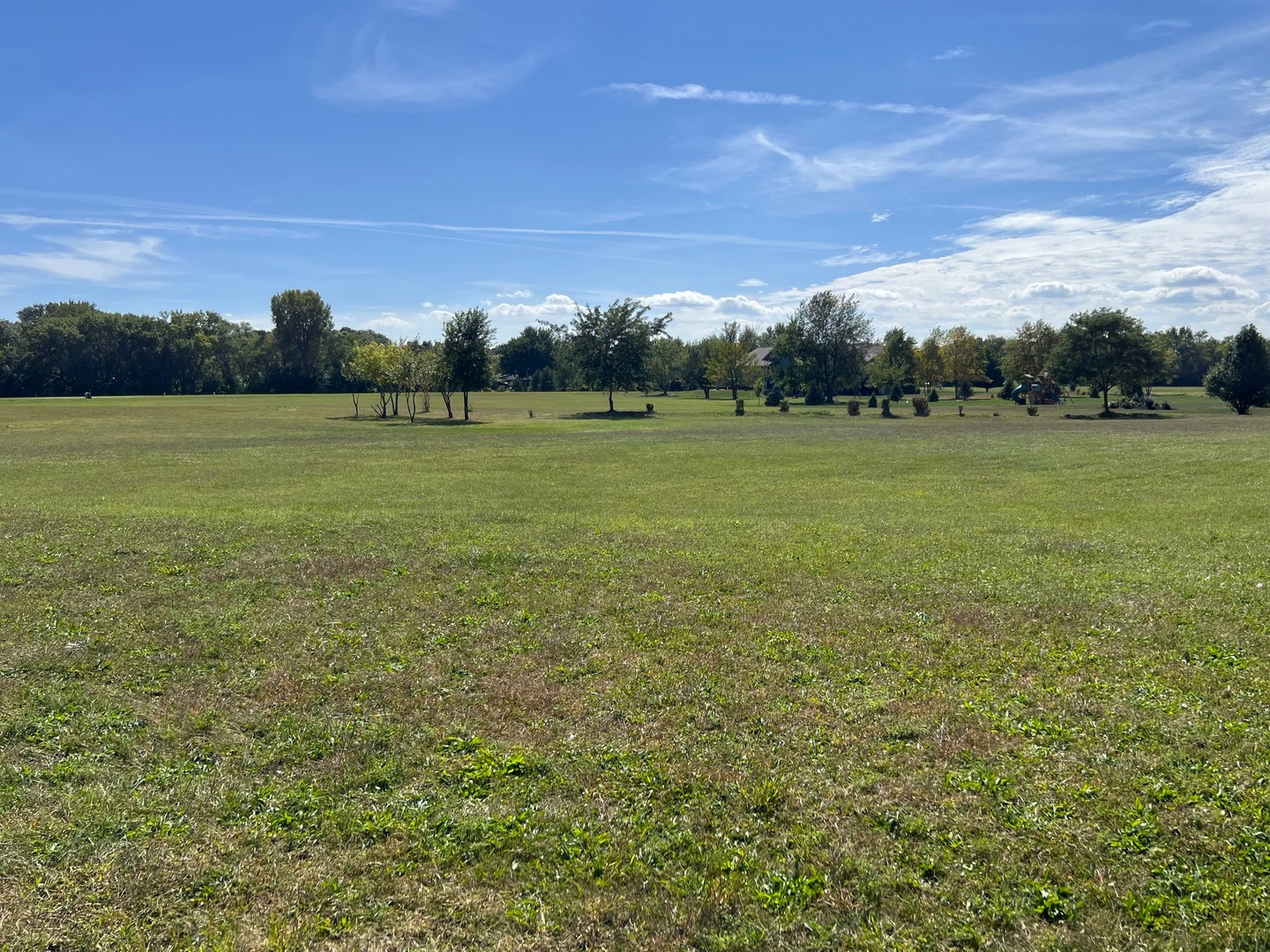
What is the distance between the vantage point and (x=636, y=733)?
267 inches

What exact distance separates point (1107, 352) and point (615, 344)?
1613 inches

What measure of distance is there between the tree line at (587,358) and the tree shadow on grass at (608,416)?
13.0 feet

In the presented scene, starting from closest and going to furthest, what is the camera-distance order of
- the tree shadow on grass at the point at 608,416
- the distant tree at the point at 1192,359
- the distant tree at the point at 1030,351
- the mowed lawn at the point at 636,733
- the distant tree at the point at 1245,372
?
the mowed lawn at the point at 636,733
the distant tree at the point at 1245,372
the tree shadow on grass at the point at 608,416
the distant tree at the point at 1030,351
the distant tree at the point at 1192,359

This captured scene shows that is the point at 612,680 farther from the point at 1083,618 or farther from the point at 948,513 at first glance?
the point at 948,513

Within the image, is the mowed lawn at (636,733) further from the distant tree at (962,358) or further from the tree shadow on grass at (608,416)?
the distant tree at (962,358)

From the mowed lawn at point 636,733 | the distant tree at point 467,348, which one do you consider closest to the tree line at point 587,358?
the distant tree at point 467,348

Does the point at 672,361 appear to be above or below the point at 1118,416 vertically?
above

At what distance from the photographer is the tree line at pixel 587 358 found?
62.6 metres

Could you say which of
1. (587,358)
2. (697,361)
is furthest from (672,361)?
(587,358)

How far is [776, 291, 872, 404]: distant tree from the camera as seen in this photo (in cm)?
8488

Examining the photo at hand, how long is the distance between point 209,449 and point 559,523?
81.0ft

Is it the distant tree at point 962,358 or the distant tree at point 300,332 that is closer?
the distant tree at point 962,358

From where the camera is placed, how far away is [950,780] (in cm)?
585

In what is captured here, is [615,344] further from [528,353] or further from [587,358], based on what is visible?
[528,353]
